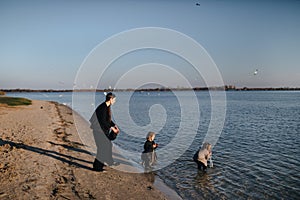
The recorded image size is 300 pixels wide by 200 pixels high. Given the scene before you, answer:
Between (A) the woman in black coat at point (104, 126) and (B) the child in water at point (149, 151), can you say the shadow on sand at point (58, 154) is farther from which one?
(B) the child in water at point (149, 151)

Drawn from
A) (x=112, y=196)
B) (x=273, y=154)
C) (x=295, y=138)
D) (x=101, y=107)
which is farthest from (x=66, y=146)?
(x=295, y=138)

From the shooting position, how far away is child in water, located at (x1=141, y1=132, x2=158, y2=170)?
9.64 m

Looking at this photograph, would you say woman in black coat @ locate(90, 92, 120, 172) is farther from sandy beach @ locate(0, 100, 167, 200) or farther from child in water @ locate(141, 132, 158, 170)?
child in water @ locate(141, 132, 158, 170)

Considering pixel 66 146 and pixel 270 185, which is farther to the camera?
pixel 66 146

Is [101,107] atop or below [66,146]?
atop

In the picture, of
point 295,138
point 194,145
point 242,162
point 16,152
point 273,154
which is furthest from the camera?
point 295,138

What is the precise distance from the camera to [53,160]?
913 centimetres

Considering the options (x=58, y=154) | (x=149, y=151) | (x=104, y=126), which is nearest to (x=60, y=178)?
(x=104, y=126)

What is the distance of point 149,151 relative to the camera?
973cm

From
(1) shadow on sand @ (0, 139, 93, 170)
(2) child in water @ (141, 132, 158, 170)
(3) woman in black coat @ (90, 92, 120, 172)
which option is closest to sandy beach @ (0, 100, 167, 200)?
(1) shadow on sand @ (0, 139, 93, 170)

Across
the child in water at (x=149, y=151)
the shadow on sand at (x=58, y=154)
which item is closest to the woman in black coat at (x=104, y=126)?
the shadow on sand at (x=58, y=154)

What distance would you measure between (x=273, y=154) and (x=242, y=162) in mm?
Result: 2959

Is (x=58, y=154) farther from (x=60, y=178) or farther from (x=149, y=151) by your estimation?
(x=149, y=151)

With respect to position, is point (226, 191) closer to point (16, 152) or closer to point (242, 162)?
point (242, 162)
